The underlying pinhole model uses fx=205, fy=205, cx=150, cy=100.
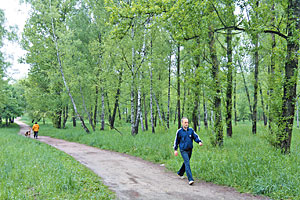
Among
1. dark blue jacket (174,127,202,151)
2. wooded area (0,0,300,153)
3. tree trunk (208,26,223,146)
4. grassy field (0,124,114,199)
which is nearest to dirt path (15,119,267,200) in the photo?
grassy field (0,124,114,199)

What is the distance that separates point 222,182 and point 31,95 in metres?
26.4

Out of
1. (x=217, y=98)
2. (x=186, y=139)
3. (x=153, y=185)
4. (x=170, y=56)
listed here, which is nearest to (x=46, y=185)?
(x=153, y=185)

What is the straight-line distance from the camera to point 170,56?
69.8ft

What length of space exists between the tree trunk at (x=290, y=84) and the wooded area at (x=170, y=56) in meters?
0.03

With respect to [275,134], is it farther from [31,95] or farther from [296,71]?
[31,95]

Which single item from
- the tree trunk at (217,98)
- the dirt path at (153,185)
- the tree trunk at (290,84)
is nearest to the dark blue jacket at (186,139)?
the dirt path at (153,185)

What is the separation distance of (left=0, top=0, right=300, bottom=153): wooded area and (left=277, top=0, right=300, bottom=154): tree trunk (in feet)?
0.11

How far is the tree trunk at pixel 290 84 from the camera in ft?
23.6

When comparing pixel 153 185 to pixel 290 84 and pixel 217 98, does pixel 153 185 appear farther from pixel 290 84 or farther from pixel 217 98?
pixel 290 84

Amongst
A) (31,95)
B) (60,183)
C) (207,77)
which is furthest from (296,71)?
(31,95)

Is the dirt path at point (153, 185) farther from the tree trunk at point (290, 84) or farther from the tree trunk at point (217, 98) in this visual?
the tree trunk at point (290, 84)

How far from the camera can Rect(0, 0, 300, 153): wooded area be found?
770 centimetres

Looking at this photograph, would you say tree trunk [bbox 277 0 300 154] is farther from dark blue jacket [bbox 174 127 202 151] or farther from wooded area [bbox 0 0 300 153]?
dark blue jacket [bbox 174 127 202 151]

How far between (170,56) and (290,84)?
587 inches
